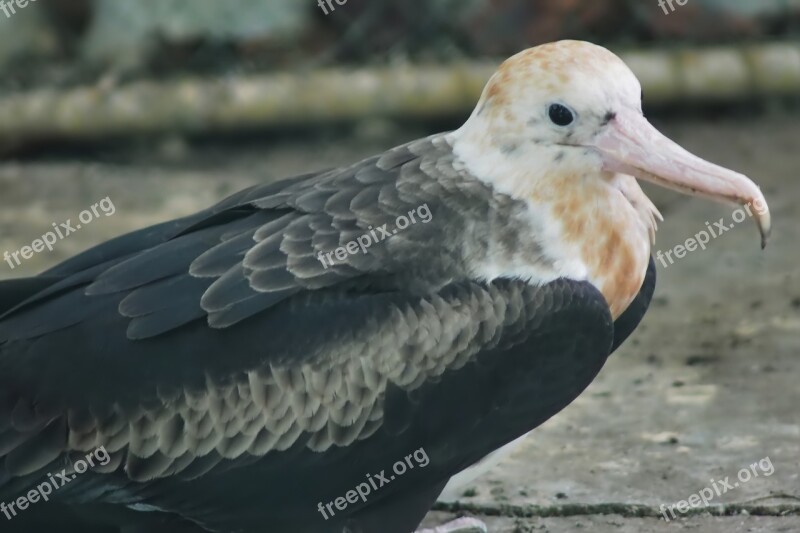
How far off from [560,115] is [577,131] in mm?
59

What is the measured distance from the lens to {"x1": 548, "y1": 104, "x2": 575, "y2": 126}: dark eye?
3934 millimetres

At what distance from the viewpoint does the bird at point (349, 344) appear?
380cm

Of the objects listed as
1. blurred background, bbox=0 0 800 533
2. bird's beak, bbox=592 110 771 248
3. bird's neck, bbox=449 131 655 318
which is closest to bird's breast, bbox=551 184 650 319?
bird's neck, bbox=449 131 655 318

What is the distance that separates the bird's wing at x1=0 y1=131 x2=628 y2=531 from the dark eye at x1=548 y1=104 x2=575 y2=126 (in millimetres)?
366

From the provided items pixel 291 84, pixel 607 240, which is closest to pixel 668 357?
pixel 607 240

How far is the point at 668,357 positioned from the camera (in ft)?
17.6

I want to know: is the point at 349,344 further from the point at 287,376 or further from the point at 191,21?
the point at 191,21

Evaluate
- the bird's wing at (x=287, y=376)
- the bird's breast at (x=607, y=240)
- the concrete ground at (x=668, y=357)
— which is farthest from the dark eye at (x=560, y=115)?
the concrete ground at (x=668, y=357)

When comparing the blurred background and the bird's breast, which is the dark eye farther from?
the blurred background

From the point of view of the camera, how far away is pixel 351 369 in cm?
380

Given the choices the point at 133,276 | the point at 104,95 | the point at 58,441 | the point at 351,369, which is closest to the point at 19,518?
the point at 58,441

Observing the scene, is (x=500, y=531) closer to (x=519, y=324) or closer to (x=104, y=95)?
(x=519, y=324)

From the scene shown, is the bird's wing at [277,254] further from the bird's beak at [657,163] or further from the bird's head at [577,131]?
the bird's beak at [657,163]

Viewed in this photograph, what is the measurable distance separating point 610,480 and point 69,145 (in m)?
4.10
